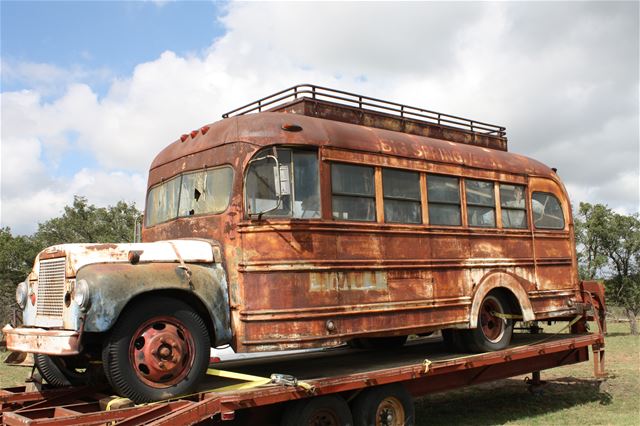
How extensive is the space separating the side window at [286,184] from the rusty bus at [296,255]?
0.01 m

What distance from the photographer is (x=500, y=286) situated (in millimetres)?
8953

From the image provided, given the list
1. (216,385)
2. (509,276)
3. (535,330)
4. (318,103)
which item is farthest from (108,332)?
(535,330)

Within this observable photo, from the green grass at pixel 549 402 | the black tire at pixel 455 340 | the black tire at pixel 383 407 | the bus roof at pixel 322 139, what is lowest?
the green grass at pixel 549 402

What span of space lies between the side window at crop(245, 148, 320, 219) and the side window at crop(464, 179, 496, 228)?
2820 mm

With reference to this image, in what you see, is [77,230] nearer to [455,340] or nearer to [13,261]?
[13,261]

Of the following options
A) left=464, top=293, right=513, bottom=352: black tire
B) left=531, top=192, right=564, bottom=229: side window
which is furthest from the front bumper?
left=531, top=192, right=564, bottom=229: side window

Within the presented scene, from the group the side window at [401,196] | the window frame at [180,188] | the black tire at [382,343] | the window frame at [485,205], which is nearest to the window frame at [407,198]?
the side window at [401,196]

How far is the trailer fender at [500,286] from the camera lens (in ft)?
27.9

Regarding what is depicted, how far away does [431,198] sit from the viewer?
8.35 metres

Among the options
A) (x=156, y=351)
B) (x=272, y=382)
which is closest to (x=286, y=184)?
(x=272, y=382)

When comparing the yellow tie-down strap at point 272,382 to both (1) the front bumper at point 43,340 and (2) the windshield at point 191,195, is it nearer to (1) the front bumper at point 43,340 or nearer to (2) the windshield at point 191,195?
(1) the front bumper at point 43,340

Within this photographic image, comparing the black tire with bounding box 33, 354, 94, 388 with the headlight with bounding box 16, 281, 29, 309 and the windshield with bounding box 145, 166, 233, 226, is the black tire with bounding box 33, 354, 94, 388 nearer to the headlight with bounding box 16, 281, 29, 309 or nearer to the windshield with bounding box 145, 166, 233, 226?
the headlight with bounding box 16, 281, 29, 309

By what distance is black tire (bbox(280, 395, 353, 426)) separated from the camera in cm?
607

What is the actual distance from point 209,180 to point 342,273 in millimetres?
1772
